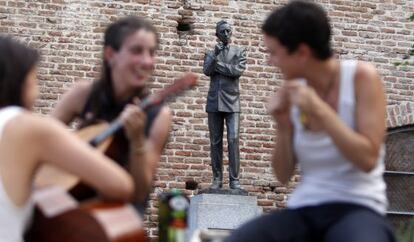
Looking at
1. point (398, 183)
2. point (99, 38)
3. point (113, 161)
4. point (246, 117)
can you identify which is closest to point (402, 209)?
point (398, 183)

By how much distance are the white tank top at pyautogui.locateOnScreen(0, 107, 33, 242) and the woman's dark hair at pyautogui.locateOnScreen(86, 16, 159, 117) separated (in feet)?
1.69

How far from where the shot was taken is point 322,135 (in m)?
3.56

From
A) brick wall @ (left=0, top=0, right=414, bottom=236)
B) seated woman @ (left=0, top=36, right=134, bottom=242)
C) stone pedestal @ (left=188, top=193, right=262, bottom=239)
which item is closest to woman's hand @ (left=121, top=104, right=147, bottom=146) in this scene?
seated woman @ (left=0, top=36, right=134, bottom=242)

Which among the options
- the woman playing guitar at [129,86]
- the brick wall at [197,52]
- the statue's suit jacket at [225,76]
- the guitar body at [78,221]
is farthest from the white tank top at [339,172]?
the brick wall at [197,52]

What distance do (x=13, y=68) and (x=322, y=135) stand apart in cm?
95

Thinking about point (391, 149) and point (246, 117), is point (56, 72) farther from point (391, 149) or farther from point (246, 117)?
point (391, 149)

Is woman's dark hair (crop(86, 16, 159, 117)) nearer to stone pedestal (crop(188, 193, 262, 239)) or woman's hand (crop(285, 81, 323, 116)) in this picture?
woman's hand (crop(285, 81, 323, 116))

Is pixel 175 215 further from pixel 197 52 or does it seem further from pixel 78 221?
pixel 197 52

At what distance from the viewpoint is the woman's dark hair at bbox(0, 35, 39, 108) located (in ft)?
11.1

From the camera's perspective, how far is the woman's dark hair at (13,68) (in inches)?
133

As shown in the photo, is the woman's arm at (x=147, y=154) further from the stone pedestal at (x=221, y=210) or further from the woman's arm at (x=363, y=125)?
the stone pedestal at (x=221, y=210)

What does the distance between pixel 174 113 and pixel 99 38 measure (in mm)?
1193

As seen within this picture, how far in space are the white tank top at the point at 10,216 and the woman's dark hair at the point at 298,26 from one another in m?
0.84

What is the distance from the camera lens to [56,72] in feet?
42.7
